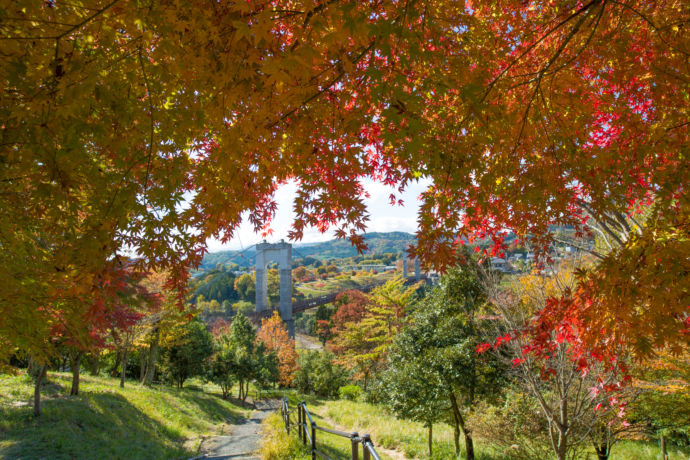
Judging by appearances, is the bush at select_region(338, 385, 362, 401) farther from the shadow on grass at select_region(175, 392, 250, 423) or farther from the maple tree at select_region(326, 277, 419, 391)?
the shadow on grass at select_region(175, 392, 250, 423)

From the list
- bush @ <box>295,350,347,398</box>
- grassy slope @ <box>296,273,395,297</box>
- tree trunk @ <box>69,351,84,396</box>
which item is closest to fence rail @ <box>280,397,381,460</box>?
tree trunk @ <box>69,351,84,396</box>

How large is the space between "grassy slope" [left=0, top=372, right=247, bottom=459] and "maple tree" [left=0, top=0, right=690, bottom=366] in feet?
13.3

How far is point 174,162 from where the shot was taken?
2.21m

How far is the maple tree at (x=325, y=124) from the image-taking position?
174 centimetres

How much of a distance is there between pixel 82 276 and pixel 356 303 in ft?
83.8

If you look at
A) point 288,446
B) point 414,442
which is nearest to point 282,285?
point 414,442

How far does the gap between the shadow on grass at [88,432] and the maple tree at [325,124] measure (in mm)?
3984

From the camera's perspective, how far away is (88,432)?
6562 millimetres

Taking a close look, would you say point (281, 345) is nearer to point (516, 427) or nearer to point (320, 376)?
point (320, 376)

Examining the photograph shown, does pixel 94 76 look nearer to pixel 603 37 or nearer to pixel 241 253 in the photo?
pixel 603 37

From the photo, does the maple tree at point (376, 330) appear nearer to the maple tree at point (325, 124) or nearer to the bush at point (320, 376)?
the bush at point (320, 376)

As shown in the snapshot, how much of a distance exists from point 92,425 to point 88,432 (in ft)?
1.29

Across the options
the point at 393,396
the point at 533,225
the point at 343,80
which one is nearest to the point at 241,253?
the point at 343,80

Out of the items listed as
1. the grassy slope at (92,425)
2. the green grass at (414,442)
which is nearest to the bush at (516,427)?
the green grass at (414,442)
